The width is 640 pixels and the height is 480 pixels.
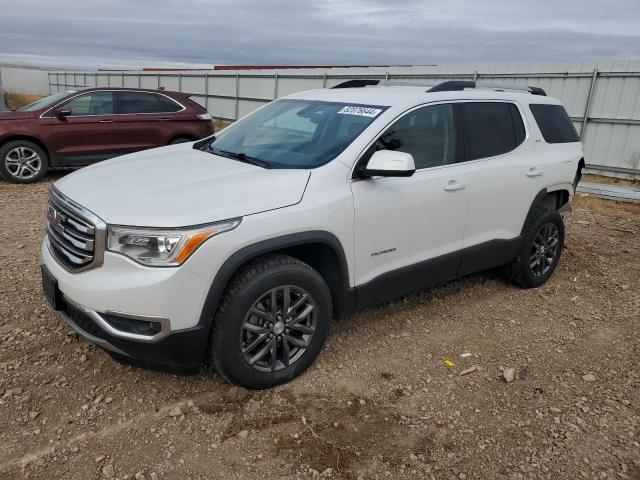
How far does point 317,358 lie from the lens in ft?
11.4

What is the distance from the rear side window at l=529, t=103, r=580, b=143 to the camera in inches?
183

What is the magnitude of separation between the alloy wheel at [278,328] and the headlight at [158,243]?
1.71 feet

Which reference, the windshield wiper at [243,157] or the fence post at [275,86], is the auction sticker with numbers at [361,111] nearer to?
the windshield wiper at [243,157]

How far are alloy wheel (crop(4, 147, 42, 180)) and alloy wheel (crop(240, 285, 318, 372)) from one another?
7.35 meters

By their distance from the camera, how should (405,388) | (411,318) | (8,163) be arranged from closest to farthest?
(405,388), (411,318), (8,163)

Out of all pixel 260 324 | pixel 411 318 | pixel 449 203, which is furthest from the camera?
pixel 411 318

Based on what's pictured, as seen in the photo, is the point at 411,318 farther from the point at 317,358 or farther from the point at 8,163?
the point at 8,163

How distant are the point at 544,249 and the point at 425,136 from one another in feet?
6.62

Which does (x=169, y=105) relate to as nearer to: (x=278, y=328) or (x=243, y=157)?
(x=243, y=157)

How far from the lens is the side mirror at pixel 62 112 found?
845 centimetres

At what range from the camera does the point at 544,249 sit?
4902mm

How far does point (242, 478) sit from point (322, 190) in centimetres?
160

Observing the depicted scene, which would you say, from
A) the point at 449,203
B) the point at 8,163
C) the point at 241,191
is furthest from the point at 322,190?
the point at 8,163

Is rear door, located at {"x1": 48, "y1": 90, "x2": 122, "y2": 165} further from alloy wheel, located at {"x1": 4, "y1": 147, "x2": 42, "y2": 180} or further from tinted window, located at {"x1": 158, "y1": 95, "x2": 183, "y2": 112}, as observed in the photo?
tinted window, located at {"x1": 158, "y1": 95, "x2": 183, "y2": 112}
